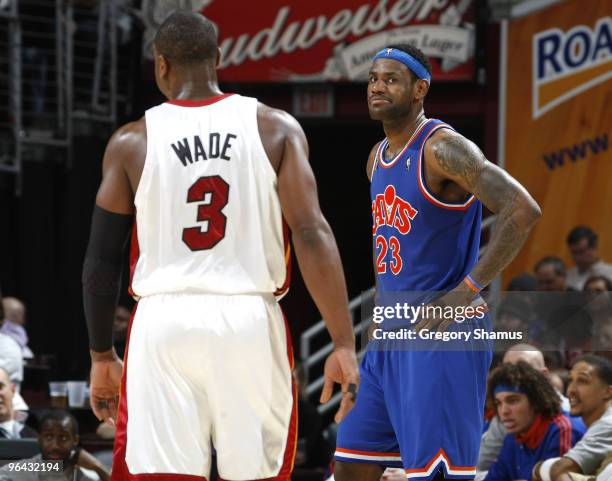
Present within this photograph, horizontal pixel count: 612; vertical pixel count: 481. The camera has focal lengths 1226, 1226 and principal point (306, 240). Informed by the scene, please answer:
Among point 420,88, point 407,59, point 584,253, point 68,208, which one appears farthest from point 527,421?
point 68,208

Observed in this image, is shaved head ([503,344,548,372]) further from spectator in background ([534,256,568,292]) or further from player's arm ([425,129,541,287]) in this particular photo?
spectator in background ([534,256,568,292])

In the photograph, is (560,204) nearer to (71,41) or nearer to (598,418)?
(71,41)

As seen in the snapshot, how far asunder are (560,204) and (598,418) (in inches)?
221

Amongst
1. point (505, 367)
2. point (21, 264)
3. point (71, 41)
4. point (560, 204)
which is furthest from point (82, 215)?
point (505, 367)

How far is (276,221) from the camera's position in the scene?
3836 mm

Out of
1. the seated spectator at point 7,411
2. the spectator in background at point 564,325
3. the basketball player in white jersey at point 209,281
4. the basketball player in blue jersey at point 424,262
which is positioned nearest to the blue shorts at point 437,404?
the basketball player in blue jersey at point 424,262

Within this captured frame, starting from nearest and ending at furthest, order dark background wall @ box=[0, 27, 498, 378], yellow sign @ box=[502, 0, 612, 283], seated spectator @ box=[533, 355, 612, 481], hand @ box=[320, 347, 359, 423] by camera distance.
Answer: hand @ box=[320, 347, 359, 423]
seated spectator @ box=[533, 355, 612, 481]
yellow sign @ box=[502, 0, 612, 283]
dark background wall @ box=[0, 27, 498, 378]

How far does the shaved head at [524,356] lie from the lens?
6707mm

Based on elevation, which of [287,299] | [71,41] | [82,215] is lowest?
[287,299]

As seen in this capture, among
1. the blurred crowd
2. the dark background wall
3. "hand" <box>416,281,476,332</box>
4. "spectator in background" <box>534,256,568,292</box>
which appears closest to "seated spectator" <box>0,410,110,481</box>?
the blurred crowd

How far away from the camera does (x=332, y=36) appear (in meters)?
11.9

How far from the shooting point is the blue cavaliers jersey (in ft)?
15.4

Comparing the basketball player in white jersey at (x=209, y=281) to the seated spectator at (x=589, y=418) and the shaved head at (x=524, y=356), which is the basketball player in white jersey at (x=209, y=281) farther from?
the shaved head at (x=524, y=356)

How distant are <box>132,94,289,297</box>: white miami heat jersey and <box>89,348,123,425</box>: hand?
0.99 feet
